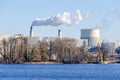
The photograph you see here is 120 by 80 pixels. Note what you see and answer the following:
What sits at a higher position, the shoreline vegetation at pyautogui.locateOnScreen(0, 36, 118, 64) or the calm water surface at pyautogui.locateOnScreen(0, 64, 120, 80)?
the shoreline vegetation at pyautogui.locateOnScreen(0, 36, 118, 64)

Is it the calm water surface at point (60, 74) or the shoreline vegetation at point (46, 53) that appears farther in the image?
the shoreline vegetation at point (46, 53)

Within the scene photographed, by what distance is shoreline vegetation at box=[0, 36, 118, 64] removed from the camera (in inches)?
5837

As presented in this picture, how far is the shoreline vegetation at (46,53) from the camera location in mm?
148250

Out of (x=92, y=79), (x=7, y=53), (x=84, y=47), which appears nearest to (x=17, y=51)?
(x=7, y=53)

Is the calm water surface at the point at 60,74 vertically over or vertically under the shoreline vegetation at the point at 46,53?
under

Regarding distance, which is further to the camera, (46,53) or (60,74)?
(46,53)

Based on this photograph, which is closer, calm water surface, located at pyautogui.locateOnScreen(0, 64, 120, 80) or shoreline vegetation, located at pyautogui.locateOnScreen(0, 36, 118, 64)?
calm water surface, located at pyautogui.locateOnScreen(0, 64, 120, 80)

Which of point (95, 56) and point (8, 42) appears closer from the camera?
point (8, 42)

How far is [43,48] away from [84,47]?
54.3 ft

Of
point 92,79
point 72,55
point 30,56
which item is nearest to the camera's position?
point 92,79

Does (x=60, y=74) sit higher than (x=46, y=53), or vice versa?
(x=46, y=53)

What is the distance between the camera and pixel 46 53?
5930 inches

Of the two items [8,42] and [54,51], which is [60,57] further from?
[8,42]

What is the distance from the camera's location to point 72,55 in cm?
15525
